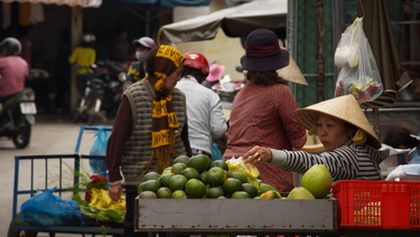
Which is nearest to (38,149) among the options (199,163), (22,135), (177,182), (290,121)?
(22,135)

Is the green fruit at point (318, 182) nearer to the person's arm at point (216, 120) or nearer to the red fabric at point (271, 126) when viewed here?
the red fabric at point (271, 126)

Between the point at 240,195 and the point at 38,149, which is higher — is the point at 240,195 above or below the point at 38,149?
above

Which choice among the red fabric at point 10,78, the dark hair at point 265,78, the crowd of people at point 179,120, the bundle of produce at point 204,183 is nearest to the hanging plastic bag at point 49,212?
the crowd of people at point 179,120

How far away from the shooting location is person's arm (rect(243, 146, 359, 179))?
5238 millimetres

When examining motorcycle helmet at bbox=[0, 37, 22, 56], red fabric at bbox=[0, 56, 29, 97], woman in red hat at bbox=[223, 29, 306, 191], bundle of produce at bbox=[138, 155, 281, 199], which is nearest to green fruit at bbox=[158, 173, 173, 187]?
bundle of produce at bbox=[138, 155, 281, 199]

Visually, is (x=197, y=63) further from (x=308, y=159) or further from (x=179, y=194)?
(x=179, y=194)

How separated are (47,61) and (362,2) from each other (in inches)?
739

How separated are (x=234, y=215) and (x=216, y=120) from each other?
4080 millimetres

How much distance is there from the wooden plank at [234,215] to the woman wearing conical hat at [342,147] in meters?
0.62

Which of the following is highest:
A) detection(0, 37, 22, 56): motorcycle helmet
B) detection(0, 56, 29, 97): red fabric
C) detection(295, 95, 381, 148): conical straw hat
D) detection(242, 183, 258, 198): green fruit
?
detection(295, 95, 381, 148): conical straw hat

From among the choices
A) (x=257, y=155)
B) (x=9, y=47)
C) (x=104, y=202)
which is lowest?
(x=9, y=47)

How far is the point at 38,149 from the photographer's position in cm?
1844

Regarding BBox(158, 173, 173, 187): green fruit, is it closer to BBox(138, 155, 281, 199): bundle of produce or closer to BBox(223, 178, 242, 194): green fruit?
BBox(138, 155, 281, 199): bundle of produce

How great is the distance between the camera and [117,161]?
730 centimetres
